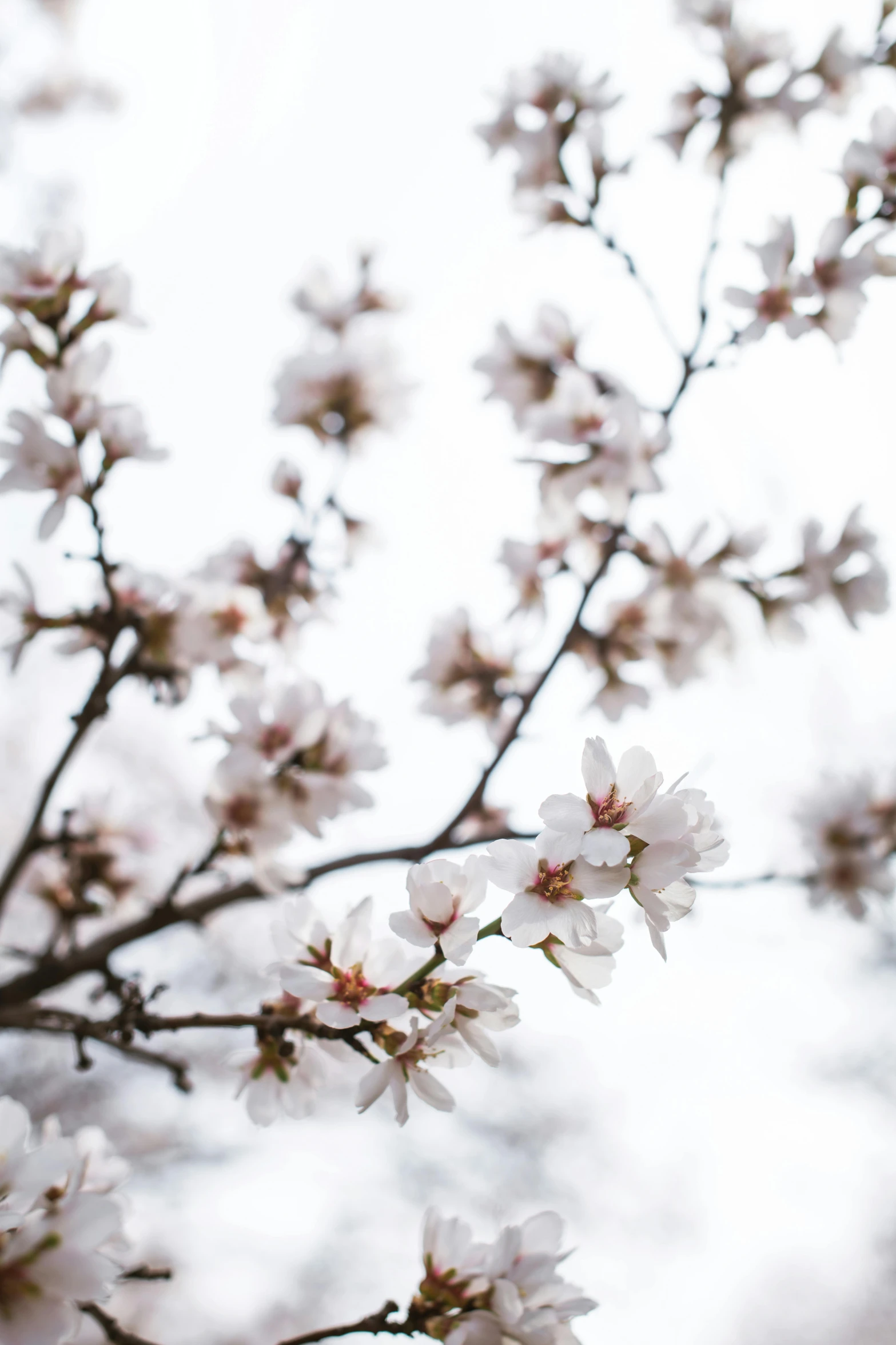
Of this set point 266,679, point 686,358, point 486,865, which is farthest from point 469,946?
point 686,358

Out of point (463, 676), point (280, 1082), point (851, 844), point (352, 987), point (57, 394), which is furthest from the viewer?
point (851, 844)

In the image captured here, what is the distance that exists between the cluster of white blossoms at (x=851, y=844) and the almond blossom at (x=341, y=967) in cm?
114

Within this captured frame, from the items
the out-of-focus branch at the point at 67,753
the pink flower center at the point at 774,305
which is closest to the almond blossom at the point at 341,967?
the out-of-focus branch at the point at 67,753

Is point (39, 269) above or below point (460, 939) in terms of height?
above

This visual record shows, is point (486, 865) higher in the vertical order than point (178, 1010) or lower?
lower

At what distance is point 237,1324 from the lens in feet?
8.09

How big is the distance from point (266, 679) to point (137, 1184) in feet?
7.24

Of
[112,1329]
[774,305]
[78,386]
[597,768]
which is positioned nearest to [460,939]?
[597,768]

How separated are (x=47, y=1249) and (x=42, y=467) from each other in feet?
2.70

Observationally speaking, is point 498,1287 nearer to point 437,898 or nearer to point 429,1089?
point 429,1089

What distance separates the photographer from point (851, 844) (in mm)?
1638

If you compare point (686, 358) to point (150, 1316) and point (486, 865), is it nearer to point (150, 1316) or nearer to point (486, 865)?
point (486, 865)

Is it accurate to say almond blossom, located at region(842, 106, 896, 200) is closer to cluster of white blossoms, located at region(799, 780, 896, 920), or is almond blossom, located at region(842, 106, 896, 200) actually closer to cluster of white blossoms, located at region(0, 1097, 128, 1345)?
cluster of white blossoms, located at region(799, 780, 896, 920)

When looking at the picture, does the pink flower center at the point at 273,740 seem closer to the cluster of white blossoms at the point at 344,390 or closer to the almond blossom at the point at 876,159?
the cluster of white blossoms at the point at 344,390
